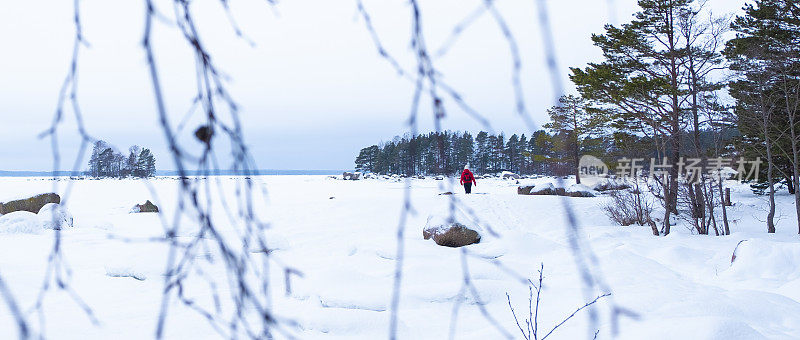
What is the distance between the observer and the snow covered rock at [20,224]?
825 cm

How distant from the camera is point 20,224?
8.40 m

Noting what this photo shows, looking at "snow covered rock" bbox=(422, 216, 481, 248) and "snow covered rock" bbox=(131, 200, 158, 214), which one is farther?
"snow covered rock" bbox=(131, 200, 158, 214)

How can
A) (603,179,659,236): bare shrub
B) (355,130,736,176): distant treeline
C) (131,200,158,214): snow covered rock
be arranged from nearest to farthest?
1. (355,130,736,176): distant treeline
2. (603,179,659,236): bare shrub
3. (131,200,158,214): snow covered rock

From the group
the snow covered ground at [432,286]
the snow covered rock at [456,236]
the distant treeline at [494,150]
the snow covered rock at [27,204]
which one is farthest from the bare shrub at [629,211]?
the snow covered rock at [27,204]

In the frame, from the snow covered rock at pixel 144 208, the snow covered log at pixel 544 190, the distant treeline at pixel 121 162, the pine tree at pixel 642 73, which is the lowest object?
the snow covered rock at pixel 144 208

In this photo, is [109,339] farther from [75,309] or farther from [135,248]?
[135,248]

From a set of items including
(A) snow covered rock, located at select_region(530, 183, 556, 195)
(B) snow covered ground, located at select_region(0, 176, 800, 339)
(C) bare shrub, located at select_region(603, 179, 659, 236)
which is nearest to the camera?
(B) snow covered ground, located at select_region(0, 176, 800, 339)

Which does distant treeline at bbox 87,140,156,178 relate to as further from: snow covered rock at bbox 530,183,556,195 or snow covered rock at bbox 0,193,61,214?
snow covered rock at bbox 530,183,556,195

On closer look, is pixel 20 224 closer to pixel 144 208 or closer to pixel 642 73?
pixel 144 208

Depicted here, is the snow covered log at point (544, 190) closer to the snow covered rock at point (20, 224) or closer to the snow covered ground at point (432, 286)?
the snow covered ground at point (432, 286)

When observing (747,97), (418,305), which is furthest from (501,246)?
(747,97)

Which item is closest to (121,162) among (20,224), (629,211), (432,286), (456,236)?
(432,286)

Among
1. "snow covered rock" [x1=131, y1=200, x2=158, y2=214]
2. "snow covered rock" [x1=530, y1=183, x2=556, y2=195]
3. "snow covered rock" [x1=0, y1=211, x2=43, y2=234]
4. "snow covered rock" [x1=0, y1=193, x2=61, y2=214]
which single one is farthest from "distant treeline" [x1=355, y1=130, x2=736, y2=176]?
"snow covered rock" [x1=0, y1=193, x2=61, y2=214]

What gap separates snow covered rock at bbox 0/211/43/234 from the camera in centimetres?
825
